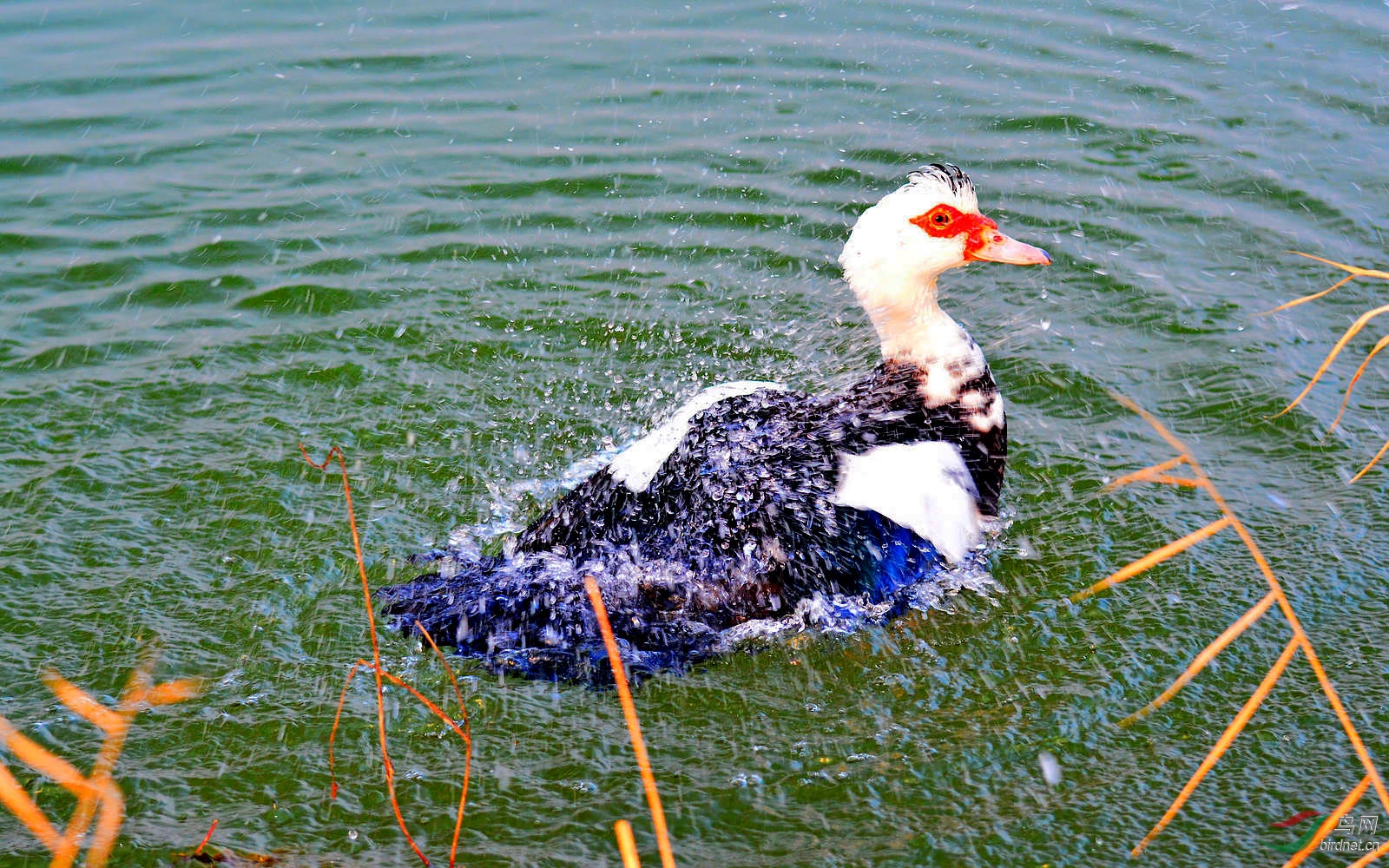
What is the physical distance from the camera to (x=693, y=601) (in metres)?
3.49

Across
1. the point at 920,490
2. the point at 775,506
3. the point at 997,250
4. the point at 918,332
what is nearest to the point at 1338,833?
the point at 920,490

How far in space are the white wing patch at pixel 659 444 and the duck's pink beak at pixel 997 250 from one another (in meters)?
0.77

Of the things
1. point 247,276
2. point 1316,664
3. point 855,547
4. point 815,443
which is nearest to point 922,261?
point 815,443

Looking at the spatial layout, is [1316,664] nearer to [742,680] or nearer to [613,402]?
[742,680]

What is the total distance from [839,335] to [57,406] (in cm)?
299

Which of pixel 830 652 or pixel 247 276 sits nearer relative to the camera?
pixel 830 652

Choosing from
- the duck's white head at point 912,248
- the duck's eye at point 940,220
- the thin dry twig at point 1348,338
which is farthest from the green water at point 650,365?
the duck's eye at point 940,220

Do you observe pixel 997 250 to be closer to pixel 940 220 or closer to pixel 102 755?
pixel 940 220

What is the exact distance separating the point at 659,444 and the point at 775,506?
1.50ft

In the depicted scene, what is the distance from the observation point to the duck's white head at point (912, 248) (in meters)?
4.04

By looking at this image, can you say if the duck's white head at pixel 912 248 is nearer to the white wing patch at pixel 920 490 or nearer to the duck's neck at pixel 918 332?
the duck's neck at pixel 918 332

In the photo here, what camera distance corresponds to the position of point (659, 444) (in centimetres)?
384

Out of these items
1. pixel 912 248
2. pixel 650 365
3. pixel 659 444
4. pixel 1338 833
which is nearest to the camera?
pixel 1338 833

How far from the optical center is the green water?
10.2 feet
